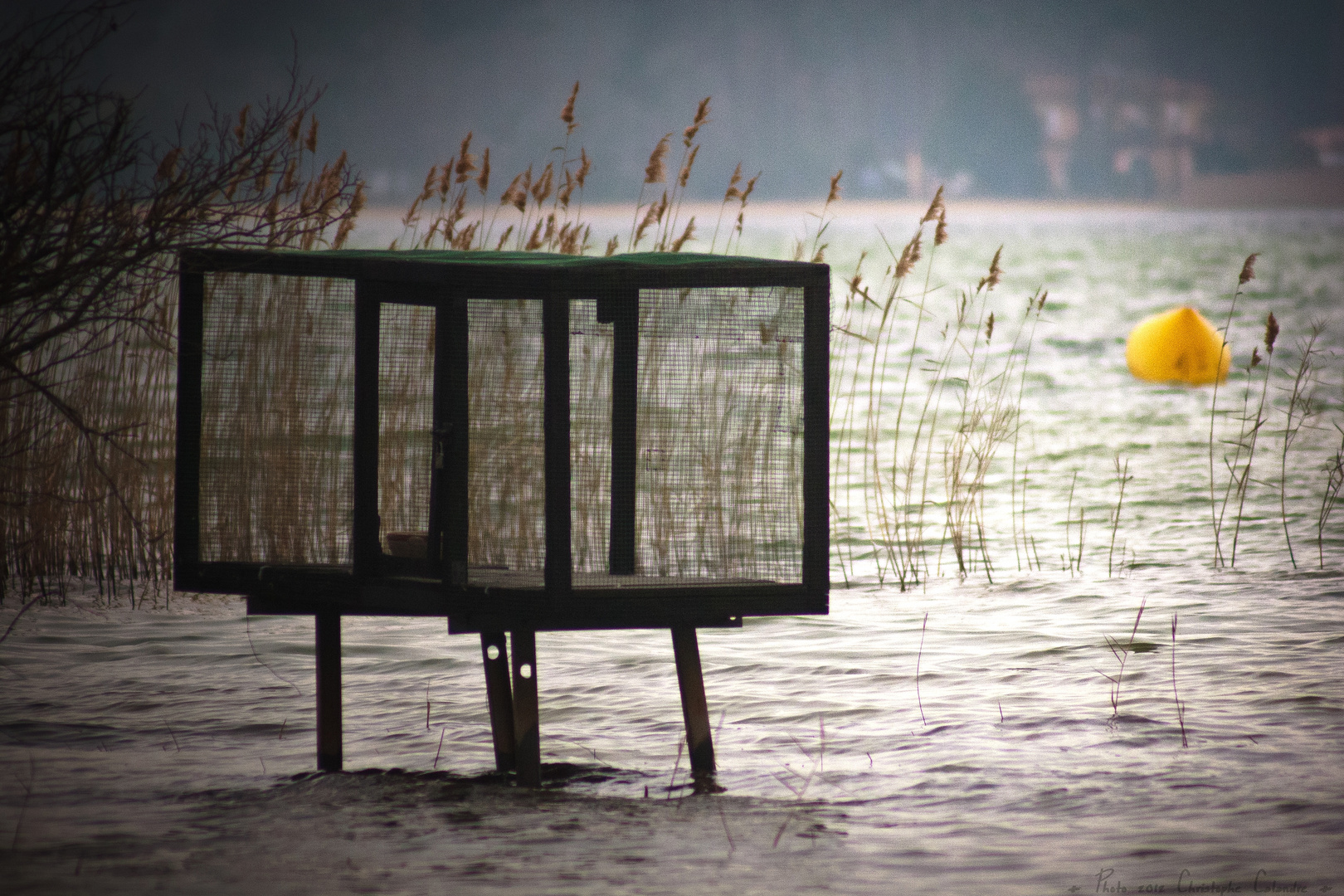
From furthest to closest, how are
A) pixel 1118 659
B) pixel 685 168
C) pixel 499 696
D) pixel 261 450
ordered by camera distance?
pixel 685 168
pixel 1118 659
pixel 499 696
pixel 261 450

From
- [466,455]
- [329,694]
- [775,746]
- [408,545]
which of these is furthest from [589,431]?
[775,746]

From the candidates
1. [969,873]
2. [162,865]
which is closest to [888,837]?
[969,873]

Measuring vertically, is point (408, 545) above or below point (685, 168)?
below

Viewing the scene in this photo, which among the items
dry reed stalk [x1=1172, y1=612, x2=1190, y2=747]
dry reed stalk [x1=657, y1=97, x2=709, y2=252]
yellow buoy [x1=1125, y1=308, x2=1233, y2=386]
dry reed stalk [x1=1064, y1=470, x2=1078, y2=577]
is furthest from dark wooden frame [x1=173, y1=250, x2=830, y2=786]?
yellow buoy [x1=1125, y1=308, x2=1233, y2=386]

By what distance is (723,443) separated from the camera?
4.22m

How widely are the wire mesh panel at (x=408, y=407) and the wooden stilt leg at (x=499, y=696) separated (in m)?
0.41

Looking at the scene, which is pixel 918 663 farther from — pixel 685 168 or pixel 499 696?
pixel 685 168

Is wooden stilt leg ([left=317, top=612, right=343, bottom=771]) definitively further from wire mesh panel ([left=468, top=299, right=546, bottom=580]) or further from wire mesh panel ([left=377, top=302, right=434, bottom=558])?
wire mesh panel ([left=468, top=299, right=546, bottom=580])

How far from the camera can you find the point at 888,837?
13.2 ft

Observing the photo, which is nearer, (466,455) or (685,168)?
(466,455)

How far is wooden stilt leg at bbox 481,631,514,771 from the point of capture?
14.5 feet

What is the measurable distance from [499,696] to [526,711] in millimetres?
196

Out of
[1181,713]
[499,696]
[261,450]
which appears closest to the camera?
[261,450]

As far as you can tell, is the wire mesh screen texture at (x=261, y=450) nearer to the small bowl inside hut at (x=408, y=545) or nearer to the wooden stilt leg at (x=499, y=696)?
the small bowl inside hut at (x=408, y=545)
